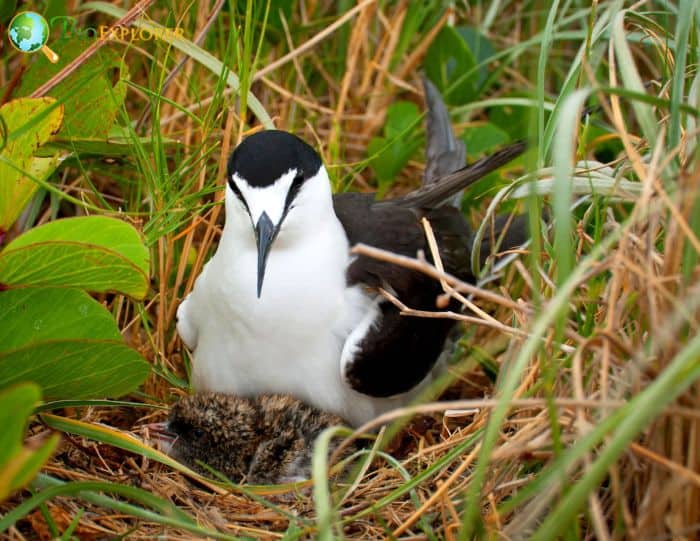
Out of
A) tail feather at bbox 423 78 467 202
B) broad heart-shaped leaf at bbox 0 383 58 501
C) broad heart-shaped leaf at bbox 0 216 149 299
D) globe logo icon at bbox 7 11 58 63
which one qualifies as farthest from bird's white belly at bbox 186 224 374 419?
broad heart-shaped leaf at bbox 0 383 58 501

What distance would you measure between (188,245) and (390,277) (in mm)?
689

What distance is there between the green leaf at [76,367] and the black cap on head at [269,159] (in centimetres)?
54

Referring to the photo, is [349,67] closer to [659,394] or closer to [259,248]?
[259,248]

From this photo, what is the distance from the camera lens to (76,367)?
240 centimetres

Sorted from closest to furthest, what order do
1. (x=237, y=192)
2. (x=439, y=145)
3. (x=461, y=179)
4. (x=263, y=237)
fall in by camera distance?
(x=263, y=237)
(x=237, y=192)
(x=461, y=179)
(x=439, y=145)

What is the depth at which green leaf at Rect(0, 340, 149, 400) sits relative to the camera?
2.32 metres

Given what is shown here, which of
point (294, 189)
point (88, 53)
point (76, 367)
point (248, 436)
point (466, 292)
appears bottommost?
point (248, 436)

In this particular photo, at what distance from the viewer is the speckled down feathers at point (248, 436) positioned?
9.41 feet

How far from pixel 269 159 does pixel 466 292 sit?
25.3 inches

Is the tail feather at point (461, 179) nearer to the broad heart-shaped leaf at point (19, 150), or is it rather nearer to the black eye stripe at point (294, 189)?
the black eye stripe at point (294, 189)

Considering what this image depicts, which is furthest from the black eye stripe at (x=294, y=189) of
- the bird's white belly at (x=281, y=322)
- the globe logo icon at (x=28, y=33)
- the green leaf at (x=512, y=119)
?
the green leaf at (x=512, y=119)

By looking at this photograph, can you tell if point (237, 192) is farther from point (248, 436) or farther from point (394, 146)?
point (394, 146)

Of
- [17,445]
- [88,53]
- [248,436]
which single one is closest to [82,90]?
[88,53]

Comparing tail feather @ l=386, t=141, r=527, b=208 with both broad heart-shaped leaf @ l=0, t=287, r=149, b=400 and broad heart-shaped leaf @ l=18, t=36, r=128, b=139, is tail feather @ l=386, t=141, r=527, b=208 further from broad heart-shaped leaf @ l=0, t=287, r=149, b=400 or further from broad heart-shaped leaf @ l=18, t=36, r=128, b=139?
broad heart-shaped leaf @ l=0, t=287, r=149, b=400
